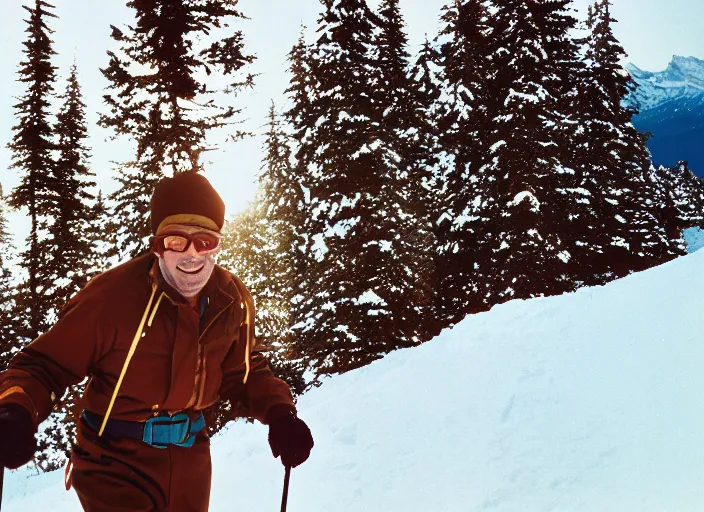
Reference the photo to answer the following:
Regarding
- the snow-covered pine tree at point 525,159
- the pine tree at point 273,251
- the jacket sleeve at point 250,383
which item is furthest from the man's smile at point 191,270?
the snow-covered pine tree at point 525,159

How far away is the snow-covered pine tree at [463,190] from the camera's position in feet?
62.0

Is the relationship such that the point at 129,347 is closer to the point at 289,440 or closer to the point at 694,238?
the point at 289,440

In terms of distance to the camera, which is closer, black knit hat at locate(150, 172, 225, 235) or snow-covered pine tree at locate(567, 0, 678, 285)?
black knit hat at locate(150, 172, 225, 235)

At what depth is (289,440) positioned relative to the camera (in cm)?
307

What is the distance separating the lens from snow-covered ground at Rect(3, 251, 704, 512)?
4.43m

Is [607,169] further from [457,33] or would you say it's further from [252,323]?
[252,323]

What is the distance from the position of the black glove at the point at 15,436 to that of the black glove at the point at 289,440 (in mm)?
1266

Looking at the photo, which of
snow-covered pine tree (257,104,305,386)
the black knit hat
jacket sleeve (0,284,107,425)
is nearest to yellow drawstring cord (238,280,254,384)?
the black knit hat

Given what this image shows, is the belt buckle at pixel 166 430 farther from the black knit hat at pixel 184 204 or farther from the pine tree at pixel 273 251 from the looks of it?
the pine tree at pixel 273 251

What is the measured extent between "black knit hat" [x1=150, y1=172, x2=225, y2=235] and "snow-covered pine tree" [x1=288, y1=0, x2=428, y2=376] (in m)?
12.3

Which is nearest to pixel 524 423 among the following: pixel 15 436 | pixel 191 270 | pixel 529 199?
pixel 191 270

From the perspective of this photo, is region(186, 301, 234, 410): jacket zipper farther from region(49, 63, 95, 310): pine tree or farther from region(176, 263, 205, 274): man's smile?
region(49, 63, 95, 310): pine tree

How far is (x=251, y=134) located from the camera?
13930mm

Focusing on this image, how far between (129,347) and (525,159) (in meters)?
17.0
